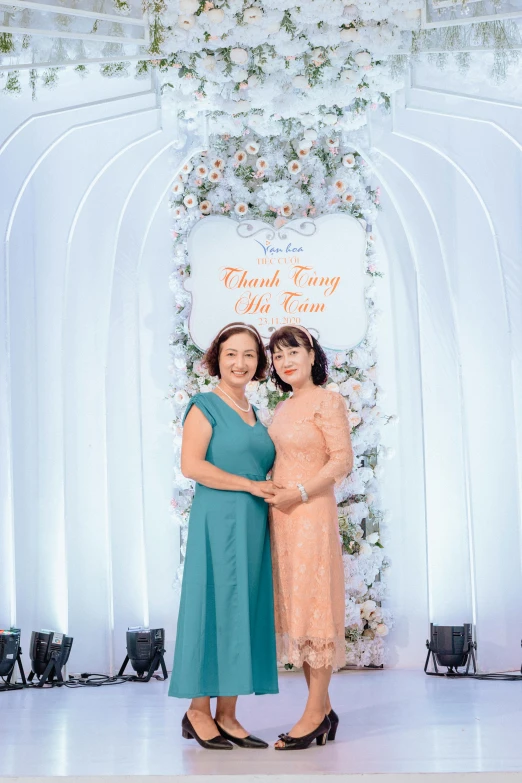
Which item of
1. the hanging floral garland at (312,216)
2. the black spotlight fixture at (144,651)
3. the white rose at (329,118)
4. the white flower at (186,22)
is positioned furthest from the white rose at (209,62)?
the black spotlight fixture at (144,651)

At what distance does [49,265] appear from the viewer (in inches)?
229

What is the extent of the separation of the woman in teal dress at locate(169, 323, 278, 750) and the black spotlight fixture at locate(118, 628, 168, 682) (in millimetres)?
1918

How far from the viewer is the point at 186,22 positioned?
187 inches

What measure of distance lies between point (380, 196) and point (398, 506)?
6.66ft

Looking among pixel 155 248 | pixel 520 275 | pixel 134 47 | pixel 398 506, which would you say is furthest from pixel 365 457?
pixel 134 47

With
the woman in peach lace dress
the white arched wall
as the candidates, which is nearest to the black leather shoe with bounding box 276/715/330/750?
the woman in peach lace dress

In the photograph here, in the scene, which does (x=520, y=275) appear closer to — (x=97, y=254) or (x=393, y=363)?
(x=393, y=363)

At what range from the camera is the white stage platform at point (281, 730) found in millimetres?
2803

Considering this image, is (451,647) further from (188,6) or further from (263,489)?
(188,6)

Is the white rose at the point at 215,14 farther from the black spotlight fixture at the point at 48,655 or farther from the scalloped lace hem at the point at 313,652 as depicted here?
the black spotlight fixture at the point at 48,655

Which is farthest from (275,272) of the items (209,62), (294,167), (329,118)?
(209,62)

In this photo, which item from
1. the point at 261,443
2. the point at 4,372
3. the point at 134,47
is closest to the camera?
the point at 261,443

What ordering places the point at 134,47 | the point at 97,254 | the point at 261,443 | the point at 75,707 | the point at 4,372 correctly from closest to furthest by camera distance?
the point at 261,443 < the point at 75,707 < the point at 134,47 < the point at 4,372 < the point at 97,254

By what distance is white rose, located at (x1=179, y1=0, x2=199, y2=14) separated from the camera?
4645 mm
